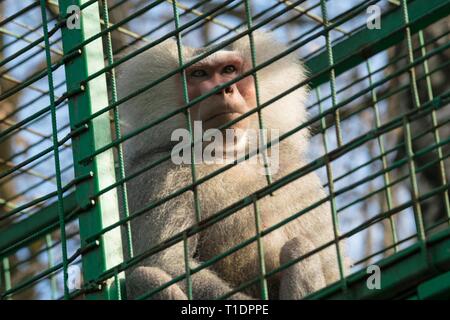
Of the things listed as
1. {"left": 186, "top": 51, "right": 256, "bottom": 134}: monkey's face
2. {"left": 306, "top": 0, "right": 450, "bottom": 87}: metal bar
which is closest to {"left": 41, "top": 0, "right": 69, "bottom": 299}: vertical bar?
{"left": 186, "top": 51, "right": 256, "bottom": 134}: monkey's face

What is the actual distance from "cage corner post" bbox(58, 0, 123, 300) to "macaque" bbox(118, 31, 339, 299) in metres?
0.28

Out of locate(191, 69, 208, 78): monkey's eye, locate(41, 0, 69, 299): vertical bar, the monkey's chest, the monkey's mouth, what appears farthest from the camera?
locate(191, 69, 208, 78): monkey's eye

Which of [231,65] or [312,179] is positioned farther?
[231,65]

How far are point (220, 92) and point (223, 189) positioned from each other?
1.44ft

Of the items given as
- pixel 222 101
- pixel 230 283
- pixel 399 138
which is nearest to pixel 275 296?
pixel 230 283

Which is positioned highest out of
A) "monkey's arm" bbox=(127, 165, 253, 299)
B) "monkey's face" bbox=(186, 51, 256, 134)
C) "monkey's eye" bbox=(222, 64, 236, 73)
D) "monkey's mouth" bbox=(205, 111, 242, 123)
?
"monkey's eye" bbox=(222, 64, 236, 73)

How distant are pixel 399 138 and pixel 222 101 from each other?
5.36 metres

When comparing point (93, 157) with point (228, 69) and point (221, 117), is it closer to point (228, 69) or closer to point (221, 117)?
point (221, 117)

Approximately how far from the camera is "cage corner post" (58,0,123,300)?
3.78m

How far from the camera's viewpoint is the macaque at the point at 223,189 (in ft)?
14.5

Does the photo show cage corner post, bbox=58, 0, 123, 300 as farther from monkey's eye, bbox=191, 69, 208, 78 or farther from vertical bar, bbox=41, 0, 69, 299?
monkey's eye, bbox=191, 69, 208, 78

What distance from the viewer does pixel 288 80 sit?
17.9 feet
